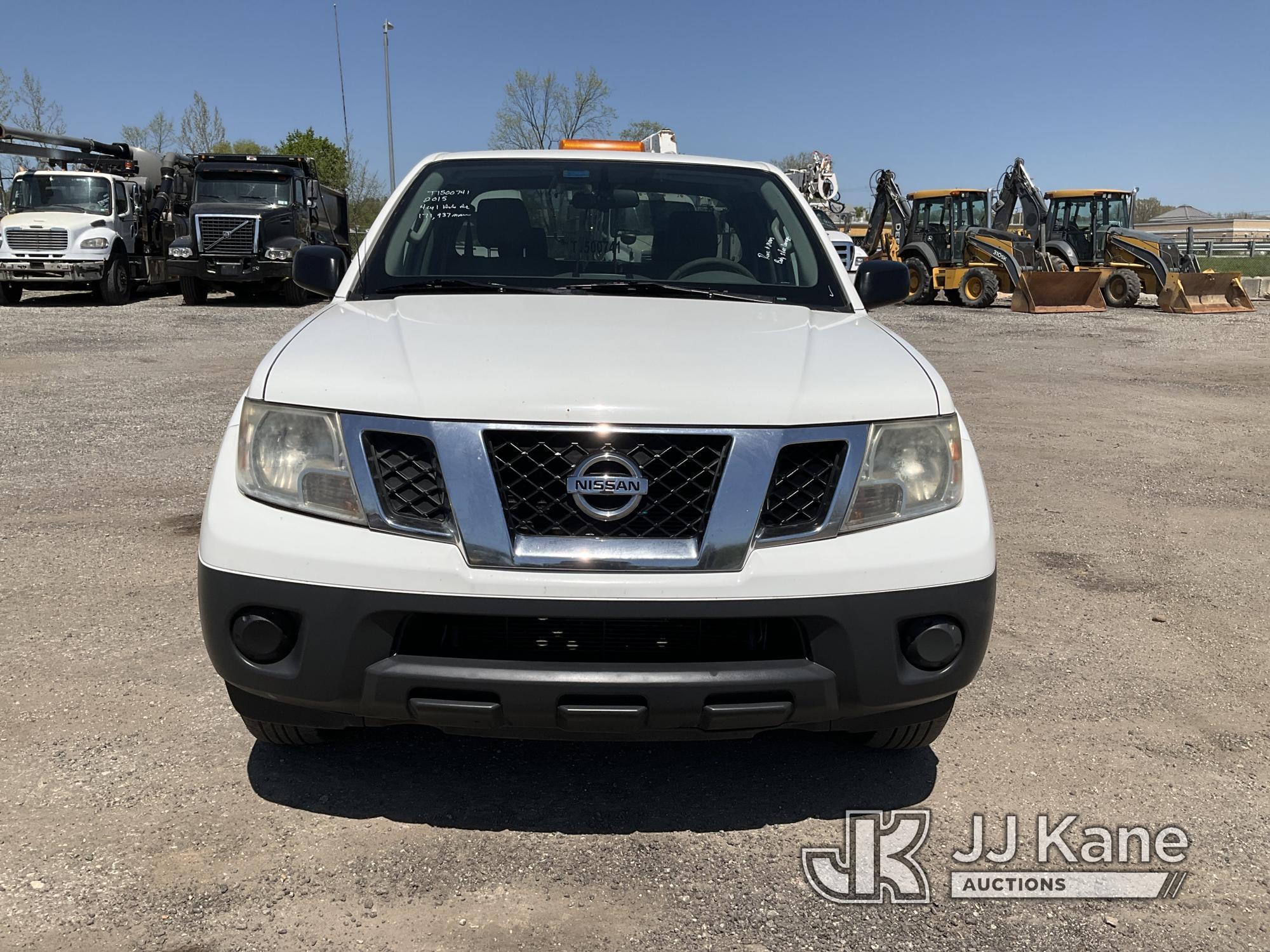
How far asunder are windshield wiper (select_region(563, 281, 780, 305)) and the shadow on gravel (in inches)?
52.4

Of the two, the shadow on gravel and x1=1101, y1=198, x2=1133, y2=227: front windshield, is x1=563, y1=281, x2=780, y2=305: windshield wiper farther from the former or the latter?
x1=1101, y1=198, x2=1133, y2=227: front windshield

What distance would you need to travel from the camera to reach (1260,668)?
384 cm

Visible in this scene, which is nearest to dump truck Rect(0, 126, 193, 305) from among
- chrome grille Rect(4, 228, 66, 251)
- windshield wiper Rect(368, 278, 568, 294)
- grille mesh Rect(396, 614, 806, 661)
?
chrome grille Rect(4, 228, 66, 251)

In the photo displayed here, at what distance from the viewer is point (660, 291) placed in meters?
3.44

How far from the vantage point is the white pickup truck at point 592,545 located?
7.48 feet

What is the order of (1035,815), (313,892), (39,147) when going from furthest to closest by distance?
(39,147)
(1035,815)
(313,892)

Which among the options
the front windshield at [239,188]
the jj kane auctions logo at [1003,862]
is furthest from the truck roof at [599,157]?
the front windshield at [239,188]

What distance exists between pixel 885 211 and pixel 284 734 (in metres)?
25.5

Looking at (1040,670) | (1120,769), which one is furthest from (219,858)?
(1040,670)

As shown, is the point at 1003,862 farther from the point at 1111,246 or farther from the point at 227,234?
the point at 1111,246

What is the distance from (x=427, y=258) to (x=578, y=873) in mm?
2058

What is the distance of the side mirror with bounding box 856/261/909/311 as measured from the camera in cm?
378

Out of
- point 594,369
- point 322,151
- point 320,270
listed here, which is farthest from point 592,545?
point 322,151

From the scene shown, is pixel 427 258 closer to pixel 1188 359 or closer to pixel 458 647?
pixel 458 647
